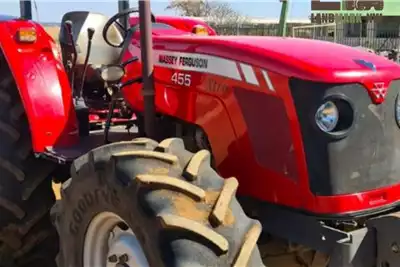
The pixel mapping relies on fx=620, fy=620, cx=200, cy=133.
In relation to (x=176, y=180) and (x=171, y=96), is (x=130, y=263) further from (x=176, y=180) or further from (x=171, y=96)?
(x=171, y=96)

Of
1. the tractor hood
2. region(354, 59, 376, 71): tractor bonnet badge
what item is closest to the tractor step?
the tractor hood

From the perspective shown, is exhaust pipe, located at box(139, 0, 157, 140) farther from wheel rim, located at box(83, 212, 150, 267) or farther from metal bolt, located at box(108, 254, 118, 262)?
metal bolt, located at box(108, 254, 118, 262)

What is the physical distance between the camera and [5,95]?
11.5ft

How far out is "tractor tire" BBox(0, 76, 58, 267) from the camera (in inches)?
131

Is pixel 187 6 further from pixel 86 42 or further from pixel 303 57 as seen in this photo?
pixel 303 57

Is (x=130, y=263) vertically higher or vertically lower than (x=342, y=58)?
lower

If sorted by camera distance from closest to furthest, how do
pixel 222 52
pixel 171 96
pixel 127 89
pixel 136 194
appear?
pixel 136 194, pixel 222 52, pixel 171 96, pixel 127 89

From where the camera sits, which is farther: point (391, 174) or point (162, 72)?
point (162, 72)

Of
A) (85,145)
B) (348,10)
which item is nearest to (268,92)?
(85,145)

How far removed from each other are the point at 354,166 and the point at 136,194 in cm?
85

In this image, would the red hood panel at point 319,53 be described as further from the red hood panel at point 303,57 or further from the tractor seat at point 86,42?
the tractor seat at point 86,42

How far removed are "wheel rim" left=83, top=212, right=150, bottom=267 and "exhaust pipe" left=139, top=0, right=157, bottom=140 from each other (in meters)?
0.50

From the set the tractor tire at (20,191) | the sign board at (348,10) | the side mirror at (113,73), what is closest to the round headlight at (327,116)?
the side mirror at (113,73)

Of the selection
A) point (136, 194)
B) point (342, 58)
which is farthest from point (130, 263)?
point (342, 58)
